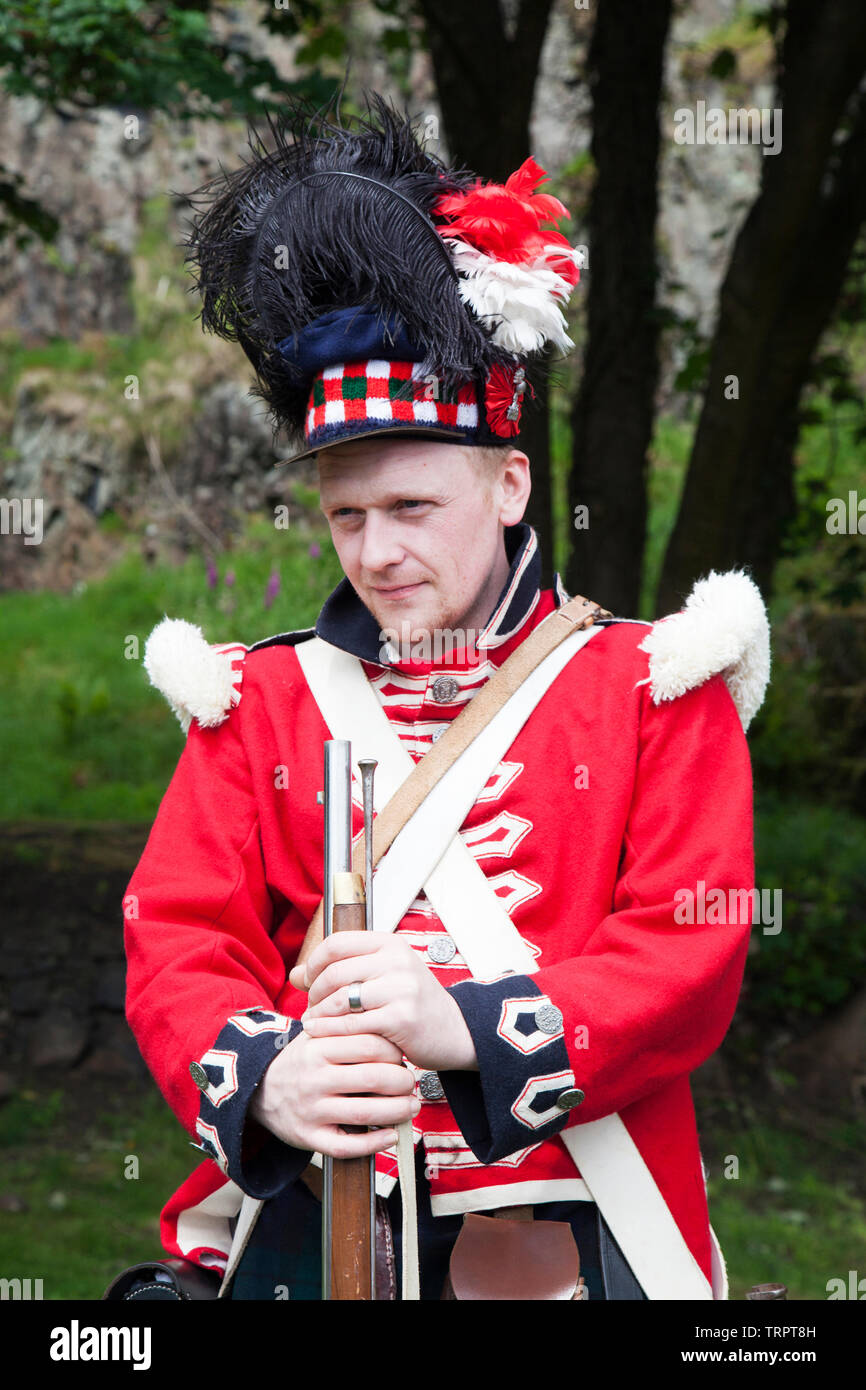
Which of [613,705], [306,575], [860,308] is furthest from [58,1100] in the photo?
[860,308]

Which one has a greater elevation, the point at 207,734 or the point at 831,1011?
the point at 207,734

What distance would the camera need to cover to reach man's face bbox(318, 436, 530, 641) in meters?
2.06

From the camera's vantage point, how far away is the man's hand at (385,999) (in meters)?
1.73

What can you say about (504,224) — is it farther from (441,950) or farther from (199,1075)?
(199,1075)

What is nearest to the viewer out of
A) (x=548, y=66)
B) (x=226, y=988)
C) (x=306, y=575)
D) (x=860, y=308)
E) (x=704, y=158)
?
(x=226, y=988)

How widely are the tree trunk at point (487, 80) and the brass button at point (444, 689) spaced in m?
2.71

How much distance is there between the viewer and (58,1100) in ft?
18.6

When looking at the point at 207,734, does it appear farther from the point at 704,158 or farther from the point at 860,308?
the point at 704,158

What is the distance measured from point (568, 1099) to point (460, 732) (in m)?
0.57

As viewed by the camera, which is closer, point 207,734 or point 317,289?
point 317,289

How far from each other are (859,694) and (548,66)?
20.7 ft

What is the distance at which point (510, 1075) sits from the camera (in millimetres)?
1813

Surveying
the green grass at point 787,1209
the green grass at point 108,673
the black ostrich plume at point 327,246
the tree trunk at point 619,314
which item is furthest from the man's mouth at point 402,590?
the green grass at point 108,673

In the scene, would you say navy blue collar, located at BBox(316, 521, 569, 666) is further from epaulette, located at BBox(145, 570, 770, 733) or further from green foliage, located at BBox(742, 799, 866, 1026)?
green foliage, located at BBox(742, 799, 866, 1026)
